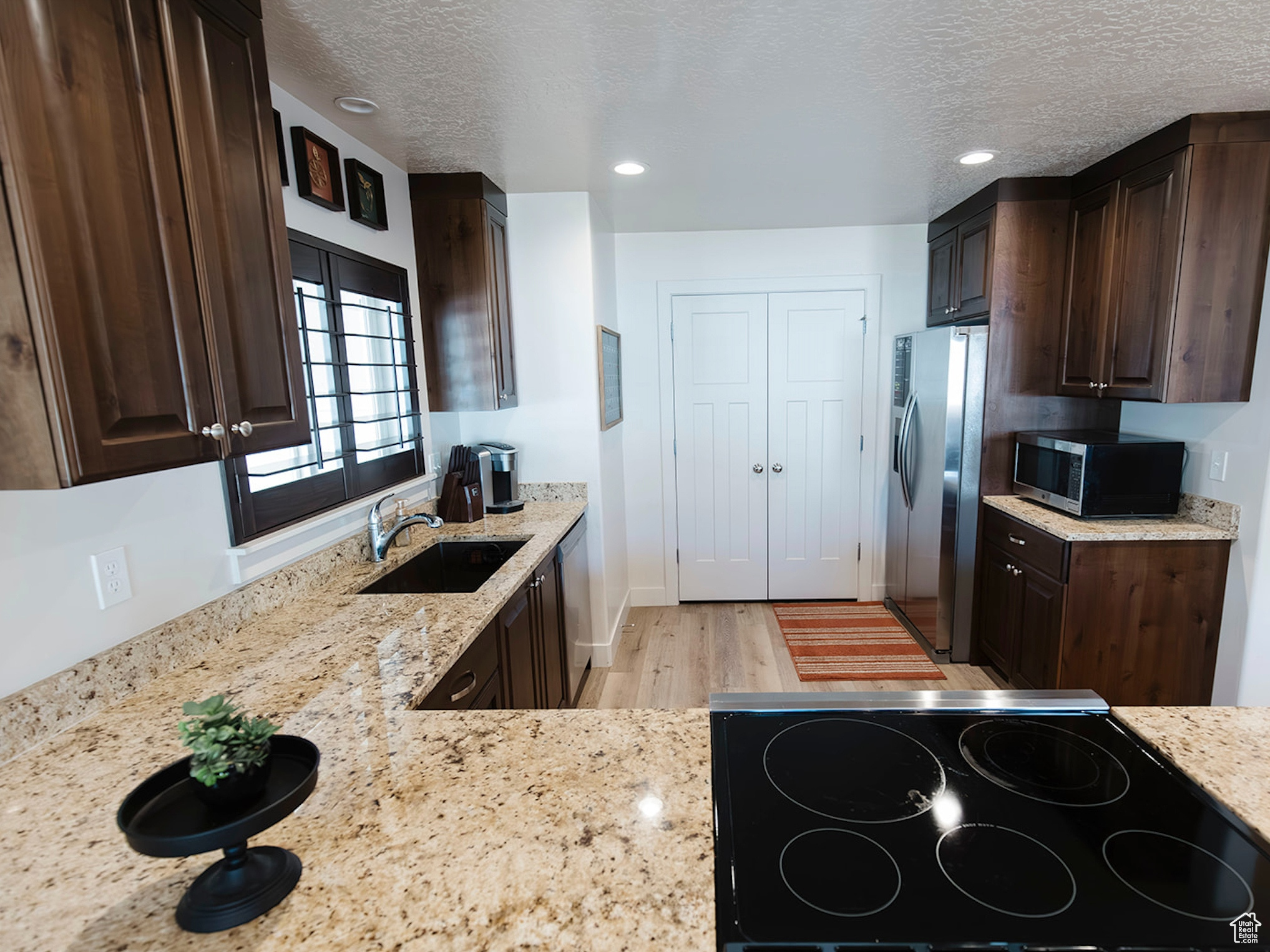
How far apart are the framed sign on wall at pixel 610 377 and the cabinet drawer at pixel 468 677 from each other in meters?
1.64

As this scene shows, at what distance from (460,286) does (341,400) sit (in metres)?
0.88

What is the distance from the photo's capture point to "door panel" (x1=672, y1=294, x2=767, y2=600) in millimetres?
4043

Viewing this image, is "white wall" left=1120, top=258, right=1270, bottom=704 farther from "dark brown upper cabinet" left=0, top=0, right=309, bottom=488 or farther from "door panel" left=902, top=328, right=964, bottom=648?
"dark brown upper cabinet" left=0, top=0, right=309, bottom=488

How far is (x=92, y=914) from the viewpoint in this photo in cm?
78

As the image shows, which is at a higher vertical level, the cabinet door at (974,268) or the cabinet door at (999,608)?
the cabinet door at (974,268)

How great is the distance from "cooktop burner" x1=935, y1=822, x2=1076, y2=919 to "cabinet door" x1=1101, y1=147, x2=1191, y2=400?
230cm

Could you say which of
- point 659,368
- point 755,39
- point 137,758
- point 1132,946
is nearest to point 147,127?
point 137,758

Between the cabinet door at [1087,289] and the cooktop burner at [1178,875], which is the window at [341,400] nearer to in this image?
the cooktop burner at [1178,875]

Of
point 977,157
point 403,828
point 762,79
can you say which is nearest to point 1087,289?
point 977,157

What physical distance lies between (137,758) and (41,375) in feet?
2.22

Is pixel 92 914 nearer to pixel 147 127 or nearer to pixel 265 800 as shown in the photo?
pixel 265 800

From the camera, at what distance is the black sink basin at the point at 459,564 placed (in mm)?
2507

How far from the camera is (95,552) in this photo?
1.32 m

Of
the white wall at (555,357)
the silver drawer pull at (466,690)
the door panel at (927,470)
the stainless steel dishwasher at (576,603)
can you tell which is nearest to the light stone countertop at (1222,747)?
the silver drawer pull at (466,690)
